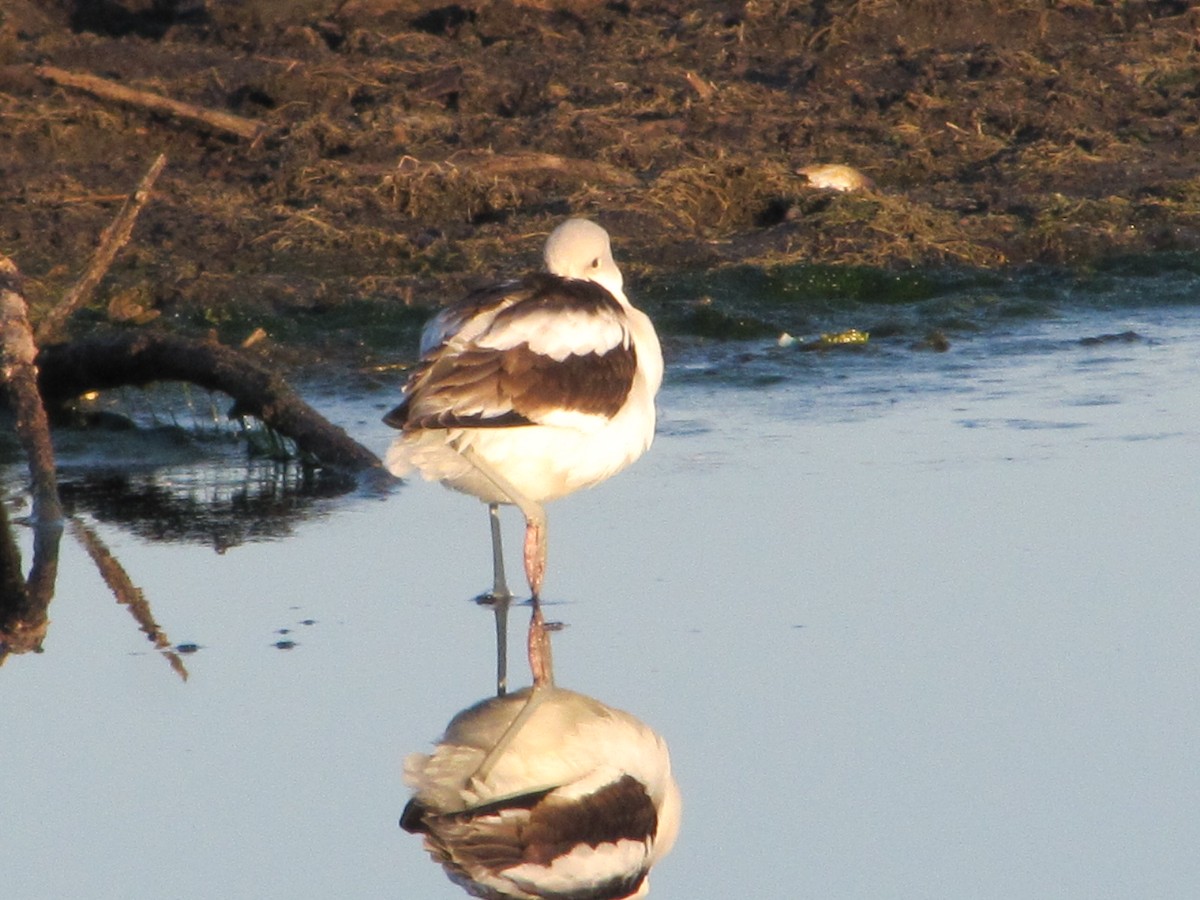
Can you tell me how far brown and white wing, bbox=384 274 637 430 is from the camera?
5543mm

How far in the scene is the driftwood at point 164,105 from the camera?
1136cm

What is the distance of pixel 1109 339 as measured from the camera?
9375 millimetres

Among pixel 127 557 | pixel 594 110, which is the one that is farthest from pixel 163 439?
pixel 594 110

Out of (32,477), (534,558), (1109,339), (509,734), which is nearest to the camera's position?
(509,734)

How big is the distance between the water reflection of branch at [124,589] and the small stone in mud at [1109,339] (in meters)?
4.44

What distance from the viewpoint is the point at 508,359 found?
5633mm

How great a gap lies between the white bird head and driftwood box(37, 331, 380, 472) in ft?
3.78

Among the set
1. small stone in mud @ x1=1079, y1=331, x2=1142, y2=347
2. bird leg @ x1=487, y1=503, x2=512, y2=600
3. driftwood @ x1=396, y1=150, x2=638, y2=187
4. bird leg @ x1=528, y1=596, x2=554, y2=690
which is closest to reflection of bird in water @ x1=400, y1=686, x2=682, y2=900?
bird leg @ x1=528, y1=596, x2=554, y2=690

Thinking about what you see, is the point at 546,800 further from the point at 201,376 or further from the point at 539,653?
the point at 201,376

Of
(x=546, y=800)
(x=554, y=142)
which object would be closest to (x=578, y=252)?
(x=546, y=800)

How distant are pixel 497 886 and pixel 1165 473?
3519 millimetres

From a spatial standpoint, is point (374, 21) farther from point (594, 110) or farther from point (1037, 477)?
point (1037, 477)

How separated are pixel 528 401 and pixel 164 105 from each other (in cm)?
640

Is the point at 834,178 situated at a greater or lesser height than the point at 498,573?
greater
